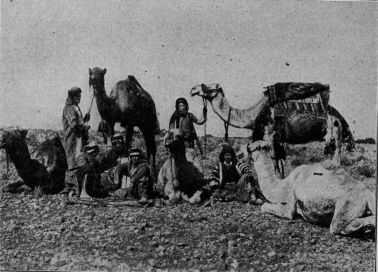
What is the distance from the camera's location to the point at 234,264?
8188 mm

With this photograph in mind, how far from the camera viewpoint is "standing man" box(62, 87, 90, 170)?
8.75 m

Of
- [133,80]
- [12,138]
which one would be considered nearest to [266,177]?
[133,80]

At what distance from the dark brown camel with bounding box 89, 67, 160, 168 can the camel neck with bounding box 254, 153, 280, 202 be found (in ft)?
4.29

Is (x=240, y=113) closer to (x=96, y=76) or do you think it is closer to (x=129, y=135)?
(x=129, y=135)

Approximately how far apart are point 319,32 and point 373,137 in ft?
4.84

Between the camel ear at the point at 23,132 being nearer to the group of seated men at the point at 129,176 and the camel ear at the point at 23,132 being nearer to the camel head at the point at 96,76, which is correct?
the group of seated men at the point at 129,176

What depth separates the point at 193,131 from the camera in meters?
8.94

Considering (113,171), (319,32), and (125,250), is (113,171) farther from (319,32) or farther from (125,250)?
(319,32)

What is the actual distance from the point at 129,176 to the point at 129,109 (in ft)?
2.79

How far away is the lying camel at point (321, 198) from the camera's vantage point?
328 inches

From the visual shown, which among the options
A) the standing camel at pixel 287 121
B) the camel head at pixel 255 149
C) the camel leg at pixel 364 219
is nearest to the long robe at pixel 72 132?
the standing camel at pixel 287 121

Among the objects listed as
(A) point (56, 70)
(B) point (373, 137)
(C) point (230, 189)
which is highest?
(A) point (56, 70)

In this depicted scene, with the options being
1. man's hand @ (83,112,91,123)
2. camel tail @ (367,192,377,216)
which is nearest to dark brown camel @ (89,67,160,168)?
man's hand @ (83,112,91,123)

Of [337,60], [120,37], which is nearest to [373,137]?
[337,60]
